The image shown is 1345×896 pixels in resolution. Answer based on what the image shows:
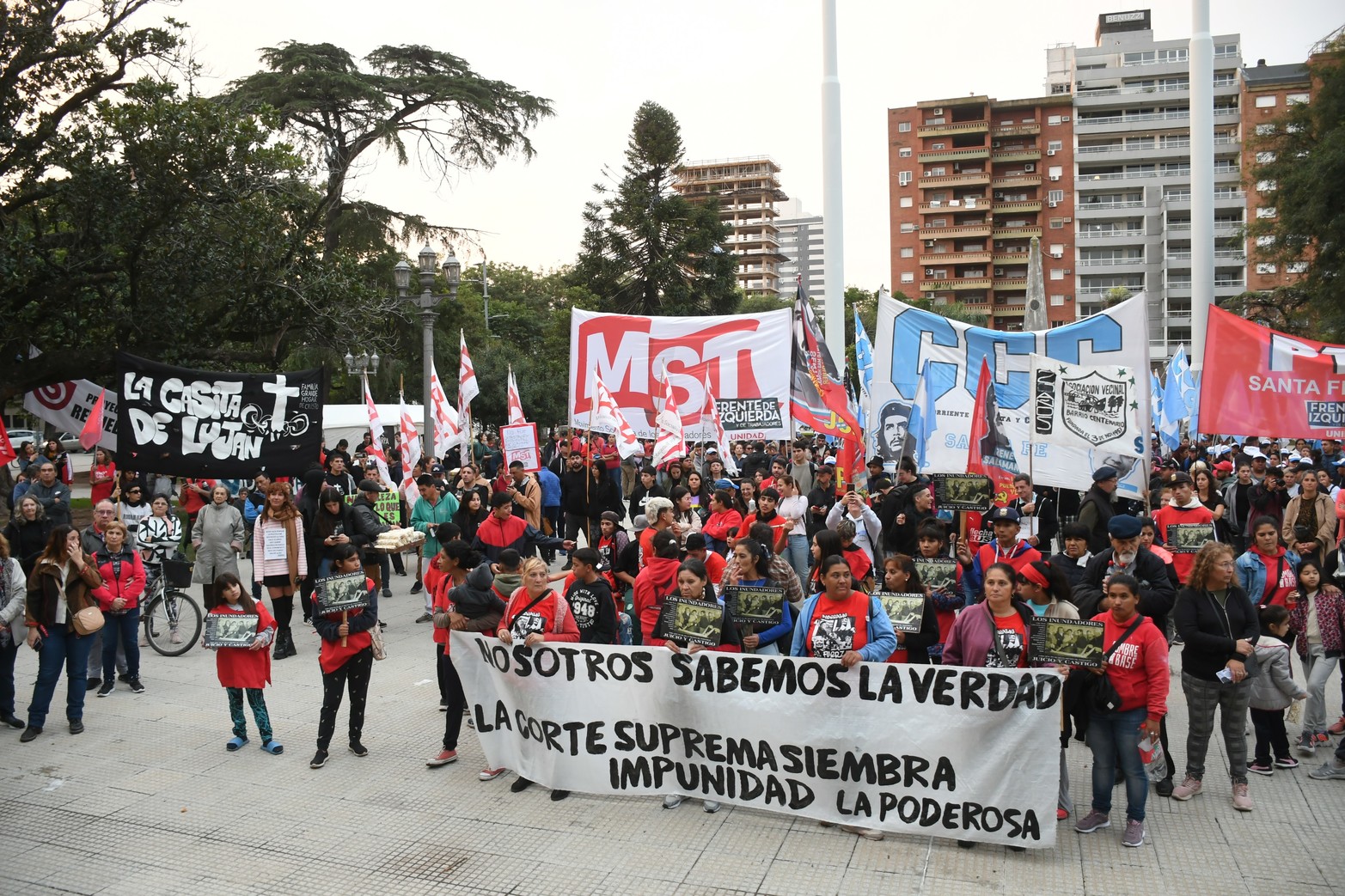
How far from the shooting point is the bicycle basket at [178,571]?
35.7 feet

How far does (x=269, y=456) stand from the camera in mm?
11328

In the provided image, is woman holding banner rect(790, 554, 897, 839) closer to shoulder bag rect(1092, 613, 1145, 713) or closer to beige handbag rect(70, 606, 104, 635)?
shoulder bag rect(1092, 613, 1145, 713)

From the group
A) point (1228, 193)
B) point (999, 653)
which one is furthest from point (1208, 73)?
point (1228, 193)

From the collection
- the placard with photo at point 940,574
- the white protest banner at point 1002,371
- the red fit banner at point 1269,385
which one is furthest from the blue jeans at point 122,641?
the red fit banner at point 1269,385

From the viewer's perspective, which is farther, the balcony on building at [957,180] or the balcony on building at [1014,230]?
the balcony on building at [957,180]

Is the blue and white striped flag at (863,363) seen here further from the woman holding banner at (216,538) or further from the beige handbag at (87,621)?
the beige handbag at (87,621)

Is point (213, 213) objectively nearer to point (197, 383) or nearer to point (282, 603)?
point (197, 383)

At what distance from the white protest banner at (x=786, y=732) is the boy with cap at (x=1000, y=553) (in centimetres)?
164

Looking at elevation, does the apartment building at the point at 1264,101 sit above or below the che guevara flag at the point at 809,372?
above

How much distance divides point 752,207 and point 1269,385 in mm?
145861

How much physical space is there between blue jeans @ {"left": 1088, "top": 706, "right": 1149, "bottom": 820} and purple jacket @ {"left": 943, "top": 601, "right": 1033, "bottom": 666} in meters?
A: 0.55

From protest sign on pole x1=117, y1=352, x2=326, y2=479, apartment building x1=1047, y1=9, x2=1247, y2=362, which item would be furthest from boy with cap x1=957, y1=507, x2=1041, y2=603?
apartment building x1=1047, y1=9, x2=1247, y2=362

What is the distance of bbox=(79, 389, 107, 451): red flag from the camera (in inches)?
593

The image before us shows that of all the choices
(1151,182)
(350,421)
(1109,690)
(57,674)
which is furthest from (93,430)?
(1151,182)
